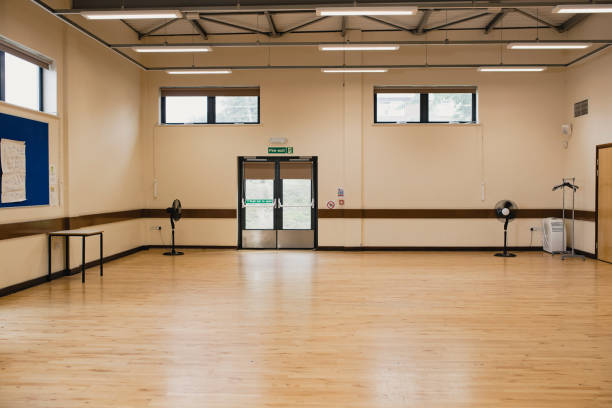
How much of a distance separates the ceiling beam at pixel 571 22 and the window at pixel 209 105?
602 centimetres

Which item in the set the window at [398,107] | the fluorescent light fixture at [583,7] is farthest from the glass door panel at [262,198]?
the fluorescent light fixture at [583,7]

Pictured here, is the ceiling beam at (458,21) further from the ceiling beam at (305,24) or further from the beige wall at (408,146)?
the ceiling beam at (305,24)

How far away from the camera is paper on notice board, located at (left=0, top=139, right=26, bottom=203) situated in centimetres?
533

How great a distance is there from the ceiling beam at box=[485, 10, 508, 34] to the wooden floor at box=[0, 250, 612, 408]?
15.0 ft

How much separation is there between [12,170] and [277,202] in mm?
4873

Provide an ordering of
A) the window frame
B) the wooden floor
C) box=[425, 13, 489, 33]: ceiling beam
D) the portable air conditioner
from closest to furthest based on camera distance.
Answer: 1. the wooden floor
2. the window frame
3. box=[425, 13, 489, 33]: ceiling beam
4. the portable air conditioner

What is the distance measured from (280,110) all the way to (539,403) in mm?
7380

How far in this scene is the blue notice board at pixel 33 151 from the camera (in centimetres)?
546

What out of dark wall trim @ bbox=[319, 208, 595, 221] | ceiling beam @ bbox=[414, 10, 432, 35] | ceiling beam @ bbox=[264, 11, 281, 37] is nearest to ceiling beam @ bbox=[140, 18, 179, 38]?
ceiling beam @ bbox=[264, 11, 281, 37]

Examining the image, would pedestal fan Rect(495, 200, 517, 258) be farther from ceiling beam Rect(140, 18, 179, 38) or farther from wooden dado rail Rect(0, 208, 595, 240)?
ceiling beam Rect(140, 18, 179, 38)

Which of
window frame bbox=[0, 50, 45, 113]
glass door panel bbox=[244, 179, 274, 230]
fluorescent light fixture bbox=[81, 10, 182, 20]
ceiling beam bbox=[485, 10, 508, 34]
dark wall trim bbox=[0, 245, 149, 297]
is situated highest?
ceiling beam bbox=[485, 10, 508, 34]

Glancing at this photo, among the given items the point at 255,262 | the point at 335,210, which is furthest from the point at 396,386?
the point at 335,210

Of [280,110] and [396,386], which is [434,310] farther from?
[280,110]

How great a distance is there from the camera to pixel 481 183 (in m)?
9.02
